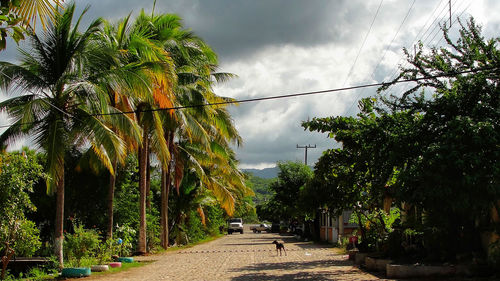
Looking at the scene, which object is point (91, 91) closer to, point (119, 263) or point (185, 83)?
point (119, 263)

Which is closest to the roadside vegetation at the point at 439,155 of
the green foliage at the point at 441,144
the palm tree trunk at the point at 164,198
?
the green foliage at the point at 441,144

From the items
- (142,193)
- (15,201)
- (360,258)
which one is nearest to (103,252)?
(15,201)

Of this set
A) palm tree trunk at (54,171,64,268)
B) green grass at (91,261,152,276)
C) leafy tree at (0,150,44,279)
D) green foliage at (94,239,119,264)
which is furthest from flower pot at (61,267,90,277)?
green foliage at (94,239,119,264)

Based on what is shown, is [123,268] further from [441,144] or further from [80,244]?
[441,144]

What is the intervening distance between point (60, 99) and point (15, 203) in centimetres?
374

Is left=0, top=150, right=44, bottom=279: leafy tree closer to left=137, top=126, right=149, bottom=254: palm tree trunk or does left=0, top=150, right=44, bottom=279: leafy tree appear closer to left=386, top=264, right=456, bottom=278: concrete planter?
left=137, top=126, right=149, bottom=254: palm tree trunk

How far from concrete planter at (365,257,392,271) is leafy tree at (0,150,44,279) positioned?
381 inches

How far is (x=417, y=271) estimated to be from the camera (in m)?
13.1

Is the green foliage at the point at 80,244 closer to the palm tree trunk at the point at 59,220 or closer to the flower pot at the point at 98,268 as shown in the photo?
the palm tree trunk at the point at 59,220

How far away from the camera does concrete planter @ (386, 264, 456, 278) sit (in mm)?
12779

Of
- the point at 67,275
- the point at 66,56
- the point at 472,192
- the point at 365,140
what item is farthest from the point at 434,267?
the point at 66,56

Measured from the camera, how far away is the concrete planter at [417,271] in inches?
503

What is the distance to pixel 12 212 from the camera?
41.9 feet

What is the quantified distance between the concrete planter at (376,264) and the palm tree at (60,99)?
8314 millimetres
